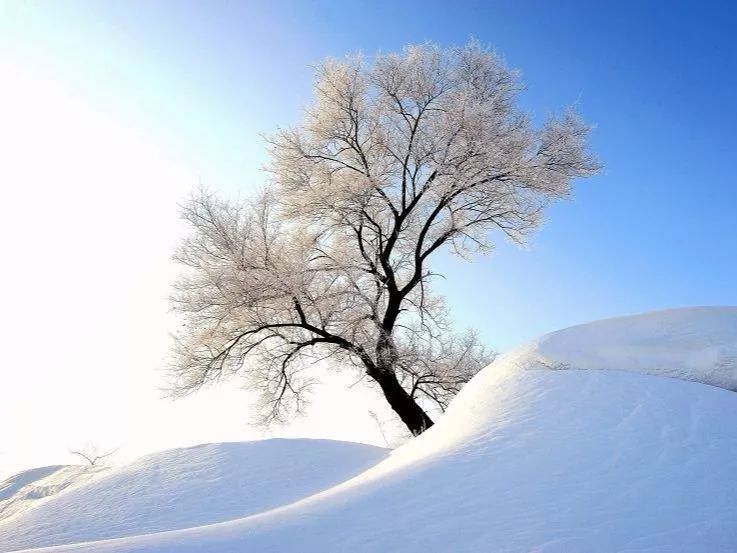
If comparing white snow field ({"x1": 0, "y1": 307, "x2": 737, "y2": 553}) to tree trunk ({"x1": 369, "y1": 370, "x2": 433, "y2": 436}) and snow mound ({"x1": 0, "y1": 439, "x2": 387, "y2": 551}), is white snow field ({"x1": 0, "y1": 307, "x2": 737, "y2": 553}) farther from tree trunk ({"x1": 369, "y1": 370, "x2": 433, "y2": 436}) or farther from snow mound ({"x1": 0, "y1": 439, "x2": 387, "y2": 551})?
tree trunk ({"x1": 369, "y1": 370, "x2": 433, "y2": 436})

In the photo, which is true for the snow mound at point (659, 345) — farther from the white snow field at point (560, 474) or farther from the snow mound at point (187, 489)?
the snow mound at point (187, 489)

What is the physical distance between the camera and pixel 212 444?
6.46 metres

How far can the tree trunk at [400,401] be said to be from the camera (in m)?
10.7

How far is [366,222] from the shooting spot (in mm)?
11211

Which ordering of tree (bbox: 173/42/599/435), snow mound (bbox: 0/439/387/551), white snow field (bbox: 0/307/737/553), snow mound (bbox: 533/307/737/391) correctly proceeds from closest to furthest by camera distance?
1. white snow field (bbox: 0/307/737/553)
2. snow mound (bbox: 533/307/737/391)
3. snow mound (bbox: 0/439/387/551)
4. tree (bbox: 173/42/599/435)

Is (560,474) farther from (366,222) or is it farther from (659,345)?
(366,222)

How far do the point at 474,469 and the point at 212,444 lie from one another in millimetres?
4100

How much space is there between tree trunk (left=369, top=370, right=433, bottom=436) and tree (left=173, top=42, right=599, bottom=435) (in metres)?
0.02

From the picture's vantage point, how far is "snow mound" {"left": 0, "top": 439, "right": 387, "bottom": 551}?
15.7 ft

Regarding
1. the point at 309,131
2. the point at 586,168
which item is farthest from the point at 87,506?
the point at 586,168

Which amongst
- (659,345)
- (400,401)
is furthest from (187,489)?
(400,401)

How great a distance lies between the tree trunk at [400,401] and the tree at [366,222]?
0.08 ft

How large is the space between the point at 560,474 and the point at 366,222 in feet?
28.0

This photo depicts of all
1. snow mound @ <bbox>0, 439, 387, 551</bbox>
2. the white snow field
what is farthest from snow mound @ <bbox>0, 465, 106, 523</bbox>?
the white snow field
